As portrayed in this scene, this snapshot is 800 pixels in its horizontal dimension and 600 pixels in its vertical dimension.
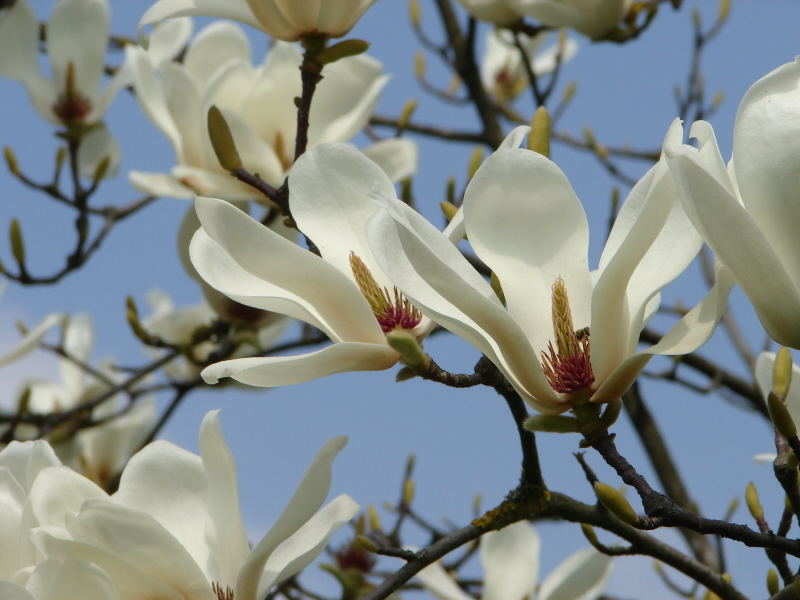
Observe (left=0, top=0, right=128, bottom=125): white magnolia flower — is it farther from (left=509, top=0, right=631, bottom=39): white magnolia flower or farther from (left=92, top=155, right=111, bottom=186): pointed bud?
(left=509, top=0, right=631, bottom=39): white magnolia flower

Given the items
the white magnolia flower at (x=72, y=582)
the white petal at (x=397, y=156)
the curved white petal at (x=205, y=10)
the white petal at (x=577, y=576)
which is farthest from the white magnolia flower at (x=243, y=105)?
the white magnolia flower at (x=72, y=582)

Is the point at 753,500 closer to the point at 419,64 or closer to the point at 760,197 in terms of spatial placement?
the point at 760,197

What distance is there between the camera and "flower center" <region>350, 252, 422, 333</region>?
95 centimetres

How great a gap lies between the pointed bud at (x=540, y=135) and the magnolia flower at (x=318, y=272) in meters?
0.13

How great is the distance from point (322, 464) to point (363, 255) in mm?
→ 193

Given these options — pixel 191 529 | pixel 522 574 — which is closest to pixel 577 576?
pixel 522 574

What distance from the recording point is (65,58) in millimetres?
2375

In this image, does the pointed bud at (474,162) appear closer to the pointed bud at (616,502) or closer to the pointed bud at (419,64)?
the pointed bud at (616,502)

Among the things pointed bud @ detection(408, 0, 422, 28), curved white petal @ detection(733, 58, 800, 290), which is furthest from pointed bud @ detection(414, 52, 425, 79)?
curved white petal @ detection(733, 58, 800, 290)

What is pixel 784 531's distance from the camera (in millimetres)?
1108

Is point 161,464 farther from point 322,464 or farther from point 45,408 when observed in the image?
point 45,408

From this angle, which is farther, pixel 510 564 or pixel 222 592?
pixel 510 564

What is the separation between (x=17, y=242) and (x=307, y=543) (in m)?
1.39

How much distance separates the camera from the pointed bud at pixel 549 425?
850mm
